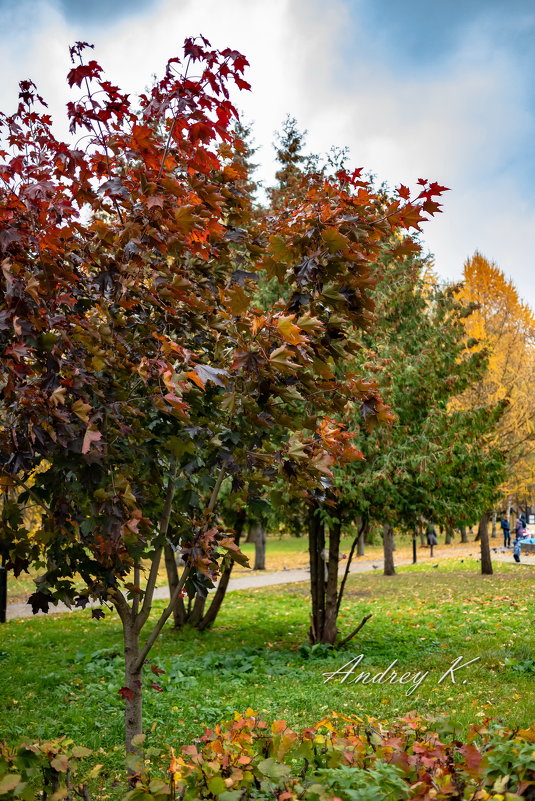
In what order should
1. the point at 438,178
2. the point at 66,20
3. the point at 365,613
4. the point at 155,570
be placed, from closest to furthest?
1. the point at 438,178
2. the point at 155,570
3. the point at 66,20
4. the point at 365,613

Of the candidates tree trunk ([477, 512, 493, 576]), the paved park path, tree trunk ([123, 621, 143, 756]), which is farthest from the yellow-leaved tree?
tree trunk ([123, 621, 143, 756])

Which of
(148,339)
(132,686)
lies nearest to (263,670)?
(132,686)

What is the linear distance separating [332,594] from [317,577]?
0.38m

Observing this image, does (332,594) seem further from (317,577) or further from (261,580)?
(261,580)

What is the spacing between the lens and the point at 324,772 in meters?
2.11

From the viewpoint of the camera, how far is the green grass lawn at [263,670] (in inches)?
219

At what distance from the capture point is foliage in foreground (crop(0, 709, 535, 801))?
1.97m

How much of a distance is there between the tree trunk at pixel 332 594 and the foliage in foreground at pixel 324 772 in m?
6.51

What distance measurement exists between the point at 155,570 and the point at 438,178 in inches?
97.2

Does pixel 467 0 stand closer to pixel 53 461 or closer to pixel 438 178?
pixel 438 178

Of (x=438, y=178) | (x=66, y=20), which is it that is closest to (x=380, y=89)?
(x=66, y=20)

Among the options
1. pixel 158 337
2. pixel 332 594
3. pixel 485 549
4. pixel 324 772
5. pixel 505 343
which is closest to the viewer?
pixel 324 772

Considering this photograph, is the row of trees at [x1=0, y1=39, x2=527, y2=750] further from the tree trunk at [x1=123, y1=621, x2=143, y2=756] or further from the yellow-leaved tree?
the yellow-leaved tree

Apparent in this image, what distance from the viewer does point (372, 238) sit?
3.21 m
